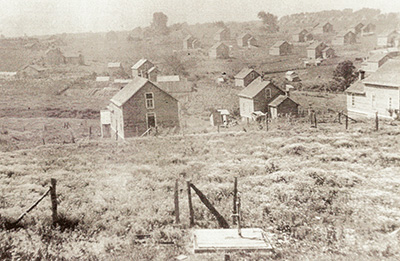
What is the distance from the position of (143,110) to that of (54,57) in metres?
50.4

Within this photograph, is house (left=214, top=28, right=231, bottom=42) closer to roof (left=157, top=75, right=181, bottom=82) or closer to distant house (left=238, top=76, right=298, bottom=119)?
roof (left=157, top=75, right=181, bottom=82)

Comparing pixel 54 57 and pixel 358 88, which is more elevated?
pixel 54 57

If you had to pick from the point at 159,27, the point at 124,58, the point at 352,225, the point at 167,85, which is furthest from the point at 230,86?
the point at 352,225

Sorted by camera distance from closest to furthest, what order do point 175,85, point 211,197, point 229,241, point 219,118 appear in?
1. point 229,241
2. point 211,197
3. point 219,118
4. point 175,85

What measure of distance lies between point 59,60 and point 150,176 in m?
67.2

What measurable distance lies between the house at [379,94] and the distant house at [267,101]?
6047 mm

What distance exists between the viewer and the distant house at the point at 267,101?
122ft

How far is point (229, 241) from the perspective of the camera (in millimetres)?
8141

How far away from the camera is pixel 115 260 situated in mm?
7969

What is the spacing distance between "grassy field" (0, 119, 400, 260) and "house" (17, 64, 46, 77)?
3905 centimetres

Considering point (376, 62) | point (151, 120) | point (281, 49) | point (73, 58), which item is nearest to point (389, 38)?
point (281, 49)

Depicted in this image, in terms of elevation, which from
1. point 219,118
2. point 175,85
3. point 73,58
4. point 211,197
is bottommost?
point 211,197

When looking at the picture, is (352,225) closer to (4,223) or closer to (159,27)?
(4,223)

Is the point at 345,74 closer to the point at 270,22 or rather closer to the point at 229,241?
the point at 270,22
